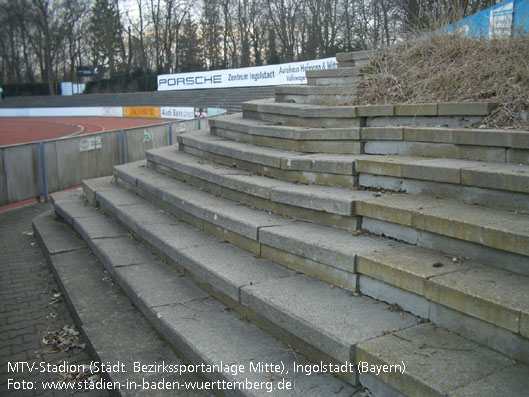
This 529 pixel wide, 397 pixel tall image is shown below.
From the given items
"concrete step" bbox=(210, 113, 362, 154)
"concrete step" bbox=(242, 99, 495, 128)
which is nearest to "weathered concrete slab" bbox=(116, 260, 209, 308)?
"concrete step" bbox=(210, 113, 362, 154)

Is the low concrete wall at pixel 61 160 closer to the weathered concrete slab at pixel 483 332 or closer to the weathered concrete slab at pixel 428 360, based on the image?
the weathered concrete slab at pixel 428 360

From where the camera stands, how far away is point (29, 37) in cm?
7125

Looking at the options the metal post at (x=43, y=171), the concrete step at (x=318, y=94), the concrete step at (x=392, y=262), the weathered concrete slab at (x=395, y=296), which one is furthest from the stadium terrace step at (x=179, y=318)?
the metal post at (x=43, y=171)

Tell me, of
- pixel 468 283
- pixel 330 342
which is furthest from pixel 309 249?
pixel 468 283

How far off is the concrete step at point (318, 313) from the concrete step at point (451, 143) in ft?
4.50

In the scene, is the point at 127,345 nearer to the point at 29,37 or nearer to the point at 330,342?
the point at 330,342

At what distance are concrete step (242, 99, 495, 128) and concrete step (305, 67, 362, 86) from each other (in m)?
1.01

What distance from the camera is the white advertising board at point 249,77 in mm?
29078

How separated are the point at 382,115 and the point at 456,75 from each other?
1005mm

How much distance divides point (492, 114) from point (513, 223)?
2.14 metres

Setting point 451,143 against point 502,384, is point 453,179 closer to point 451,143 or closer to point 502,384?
point 451,143

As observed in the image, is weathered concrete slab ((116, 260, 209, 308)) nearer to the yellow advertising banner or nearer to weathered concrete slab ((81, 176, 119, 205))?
weathered concrete slab ((81, 176, 119, 205))

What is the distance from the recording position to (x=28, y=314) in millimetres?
5254

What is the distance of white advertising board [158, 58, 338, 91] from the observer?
29.1m
